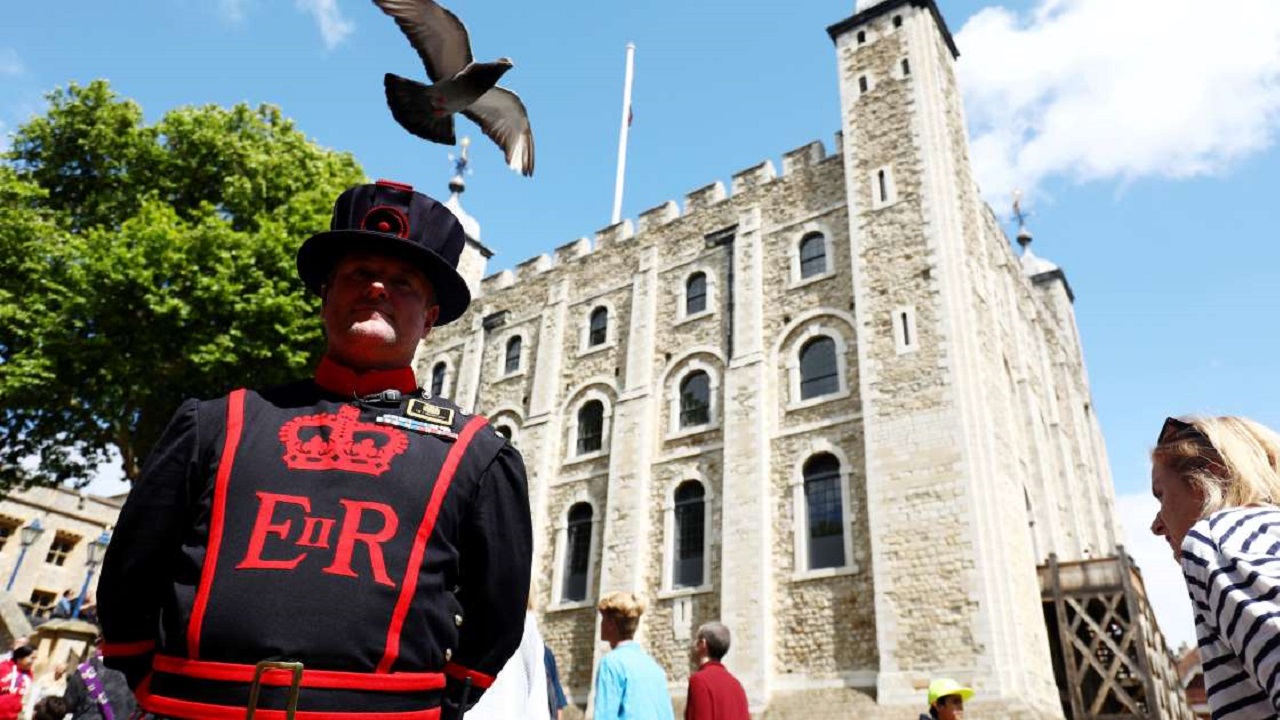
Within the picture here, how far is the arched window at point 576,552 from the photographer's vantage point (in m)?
18.0

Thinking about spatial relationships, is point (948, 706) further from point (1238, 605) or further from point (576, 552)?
point (576, 552)

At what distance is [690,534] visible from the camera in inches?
653

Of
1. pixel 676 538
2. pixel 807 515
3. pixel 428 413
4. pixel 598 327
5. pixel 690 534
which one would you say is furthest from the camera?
pixel 598 327

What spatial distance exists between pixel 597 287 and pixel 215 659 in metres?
20.1

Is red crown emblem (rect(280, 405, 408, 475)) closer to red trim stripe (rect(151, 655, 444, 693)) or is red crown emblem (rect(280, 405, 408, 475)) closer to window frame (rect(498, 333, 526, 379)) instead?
red trim stripe (rect(151, 655, 444, 693))

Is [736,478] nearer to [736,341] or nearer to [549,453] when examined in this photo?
[736,341]

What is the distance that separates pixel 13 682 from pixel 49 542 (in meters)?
29.7

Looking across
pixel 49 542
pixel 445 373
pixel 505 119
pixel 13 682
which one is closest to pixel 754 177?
pixel 445 373

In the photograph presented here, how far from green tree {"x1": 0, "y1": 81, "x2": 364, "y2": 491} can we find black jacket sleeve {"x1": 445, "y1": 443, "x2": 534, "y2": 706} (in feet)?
44.7

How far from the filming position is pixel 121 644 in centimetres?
182

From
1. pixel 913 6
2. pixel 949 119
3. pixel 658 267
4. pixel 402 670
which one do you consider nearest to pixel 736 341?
pixel 658 267

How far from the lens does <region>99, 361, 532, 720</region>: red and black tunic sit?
66.7 inches

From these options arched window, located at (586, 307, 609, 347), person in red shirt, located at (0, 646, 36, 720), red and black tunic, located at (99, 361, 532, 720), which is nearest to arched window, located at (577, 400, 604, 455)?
arched window, located at (586, 307, 609, 347)

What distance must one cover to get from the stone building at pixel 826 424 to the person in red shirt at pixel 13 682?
34.7 ft
